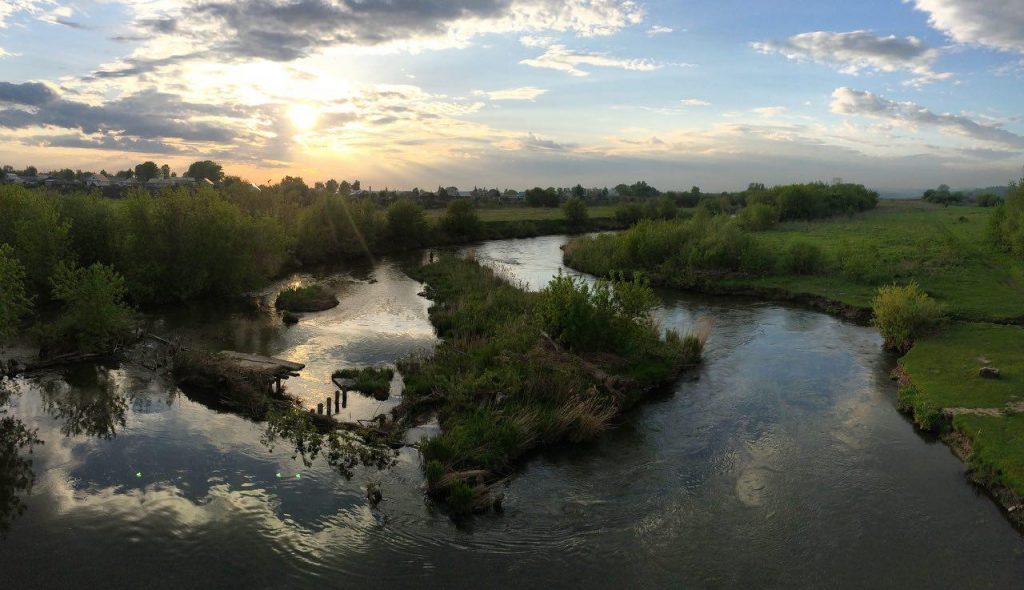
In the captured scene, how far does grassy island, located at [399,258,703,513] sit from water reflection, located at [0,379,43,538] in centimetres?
1299

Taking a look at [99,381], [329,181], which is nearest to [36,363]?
[99,381]

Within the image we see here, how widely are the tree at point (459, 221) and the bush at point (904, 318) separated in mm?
76836

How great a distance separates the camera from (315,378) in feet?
101

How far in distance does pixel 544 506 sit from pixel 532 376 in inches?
304

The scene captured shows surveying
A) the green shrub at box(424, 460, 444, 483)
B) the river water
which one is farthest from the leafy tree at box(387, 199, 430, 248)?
the green shrub at box(424, 460, 444, 483)

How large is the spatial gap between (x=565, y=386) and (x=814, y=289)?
126 ft

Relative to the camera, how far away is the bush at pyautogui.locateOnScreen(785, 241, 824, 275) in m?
60.8

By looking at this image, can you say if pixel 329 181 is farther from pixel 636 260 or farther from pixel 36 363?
pixel 36 363

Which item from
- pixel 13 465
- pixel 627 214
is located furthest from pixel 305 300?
pixel 627 214

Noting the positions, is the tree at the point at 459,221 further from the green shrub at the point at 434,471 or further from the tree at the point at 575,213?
the green shrub at the point at 434,471

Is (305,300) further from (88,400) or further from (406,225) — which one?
(406,225)

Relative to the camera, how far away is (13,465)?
2183 centimetres

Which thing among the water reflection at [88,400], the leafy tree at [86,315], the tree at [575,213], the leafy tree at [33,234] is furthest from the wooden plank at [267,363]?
the tree at [575,213]

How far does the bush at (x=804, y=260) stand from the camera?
199ft
